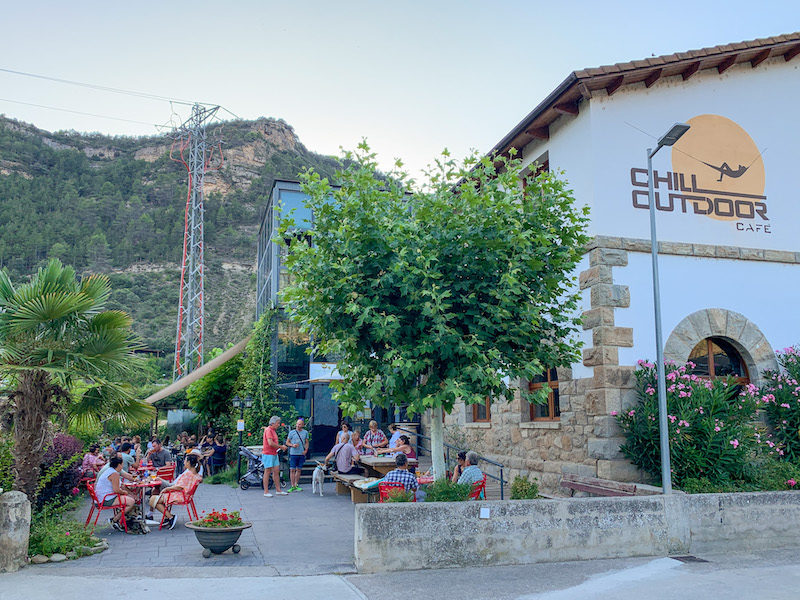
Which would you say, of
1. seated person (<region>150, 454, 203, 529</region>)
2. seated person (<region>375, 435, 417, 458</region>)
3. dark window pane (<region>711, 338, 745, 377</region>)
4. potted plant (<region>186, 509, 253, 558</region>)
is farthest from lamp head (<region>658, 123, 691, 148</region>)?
seated person (<region>150, 454, 203, 529</region>)

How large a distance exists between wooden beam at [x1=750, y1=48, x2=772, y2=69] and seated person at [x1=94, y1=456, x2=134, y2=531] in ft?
43.3

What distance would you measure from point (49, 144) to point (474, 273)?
323 ft

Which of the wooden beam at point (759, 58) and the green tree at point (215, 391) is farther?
the green tree at point (215, 391)

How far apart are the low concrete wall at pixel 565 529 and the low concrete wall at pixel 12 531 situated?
11.7 feet

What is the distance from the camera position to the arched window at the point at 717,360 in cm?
1131

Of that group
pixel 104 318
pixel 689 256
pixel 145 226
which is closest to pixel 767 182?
pixel 689 256

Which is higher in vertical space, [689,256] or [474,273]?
[689,256]

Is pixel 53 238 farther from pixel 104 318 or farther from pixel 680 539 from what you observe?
pixel 680 539

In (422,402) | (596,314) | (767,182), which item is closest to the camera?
(422,402)

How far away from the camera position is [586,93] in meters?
11.1

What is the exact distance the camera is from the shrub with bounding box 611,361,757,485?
374 inches

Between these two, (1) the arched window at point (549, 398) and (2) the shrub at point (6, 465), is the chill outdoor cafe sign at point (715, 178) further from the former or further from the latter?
(2) the shrub at point (6, 465)

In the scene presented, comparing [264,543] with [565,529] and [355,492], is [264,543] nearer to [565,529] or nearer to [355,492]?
[355,492]

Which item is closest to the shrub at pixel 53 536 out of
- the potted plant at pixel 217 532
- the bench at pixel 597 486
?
the potted plant at pixel 217 532
